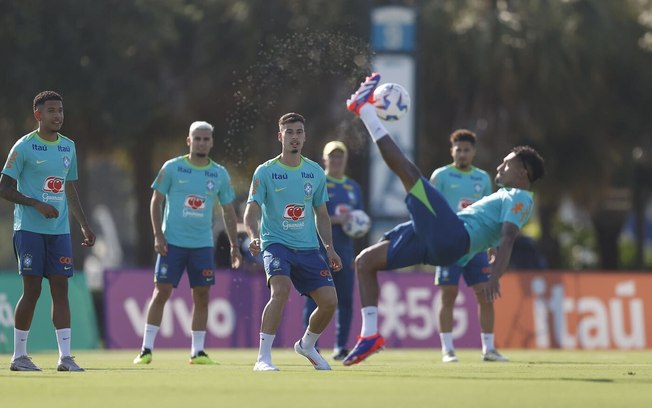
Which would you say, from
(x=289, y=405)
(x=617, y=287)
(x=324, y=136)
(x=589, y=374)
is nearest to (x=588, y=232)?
(x=324, y=136)

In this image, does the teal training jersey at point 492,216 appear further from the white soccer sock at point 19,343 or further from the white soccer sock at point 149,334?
the white soccer sock at point 19,343

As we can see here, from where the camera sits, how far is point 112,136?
32.4 meters

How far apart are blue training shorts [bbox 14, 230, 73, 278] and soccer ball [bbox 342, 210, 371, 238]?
4.24 meters

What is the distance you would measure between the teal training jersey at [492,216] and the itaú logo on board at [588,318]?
10.2 meters

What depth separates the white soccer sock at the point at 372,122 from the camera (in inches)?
498

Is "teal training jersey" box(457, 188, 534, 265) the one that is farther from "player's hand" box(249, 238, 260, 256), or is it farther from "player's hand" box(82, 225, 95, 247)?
"player's hand" box(82, 225, 95, 247)

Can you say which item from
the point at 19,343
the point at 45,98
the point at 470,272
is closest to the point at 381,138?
the point at 45,98

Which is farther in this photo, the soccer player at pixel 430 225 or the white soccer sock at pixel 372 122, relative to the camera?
the white soccer sock at pixel 372 122

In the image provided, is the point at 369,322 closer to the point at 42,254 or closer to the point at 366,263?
the point at 366,263

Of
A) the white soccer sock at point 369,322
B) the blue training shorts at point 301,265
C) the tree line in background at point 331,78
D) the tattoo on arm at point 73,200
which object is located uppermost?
the tree line in background at point 331,78

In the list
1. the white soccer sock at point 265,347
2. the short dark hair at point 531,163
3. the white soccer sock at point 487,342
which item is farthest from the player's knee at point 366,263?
the white soccer sock at point 487,342

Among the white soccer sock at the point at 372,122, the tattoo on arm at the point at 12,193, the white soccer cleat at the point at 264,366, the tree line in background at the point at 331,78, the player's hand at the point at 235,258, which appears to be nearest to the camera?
the white soccer sock at the point at 372,122

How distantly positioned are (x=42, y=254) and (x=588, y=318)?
493 inches

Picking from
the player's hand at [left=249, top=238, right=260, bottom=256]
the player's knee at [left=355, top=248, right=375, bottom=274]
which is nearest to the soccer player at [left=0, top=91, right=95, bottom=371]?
the player's hand at [left=249, top=238, right=260, bottom=256]
